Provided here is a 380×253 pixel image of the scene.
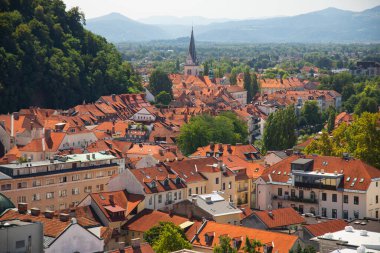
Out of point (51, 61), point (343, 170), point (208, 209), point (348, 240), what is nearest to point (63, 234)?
point (348, 240)

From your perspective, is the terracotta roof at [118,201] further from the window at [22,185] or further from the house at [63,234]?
the house at [63,234]

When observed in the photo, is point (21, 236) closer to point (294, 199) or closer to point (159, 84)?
point (294, 199)

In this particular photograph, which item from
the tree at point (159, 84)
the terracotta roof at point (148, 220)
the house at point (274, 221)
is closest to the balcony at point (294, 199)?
the house at point (274, 221)

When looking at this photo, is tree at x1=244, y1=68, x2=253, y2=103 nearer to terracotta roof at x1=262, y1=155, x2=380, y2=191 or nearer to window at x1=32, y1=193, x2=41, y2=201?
terracotta roof at x1=262, y1=155, x2=380, y2=191

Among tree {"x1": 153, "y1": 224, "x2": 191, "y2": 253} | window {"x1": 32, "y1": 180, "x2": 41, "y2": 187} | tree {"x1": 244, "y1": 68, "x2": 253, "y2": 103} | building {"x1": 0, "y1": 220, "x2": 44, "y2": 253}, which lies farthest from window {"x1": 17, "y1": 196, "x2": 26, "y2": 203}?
tree {"x1": 244, "y1": 68, "x2": 253, "y2": 103}

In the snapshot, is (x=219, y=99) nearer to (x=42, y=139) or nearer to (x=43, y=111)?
(x=43, y=111)

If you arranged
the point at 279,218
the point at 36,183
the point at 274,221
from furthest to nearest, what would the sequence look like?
the point at 36,183
the point at 279,218
the point at 274,221
